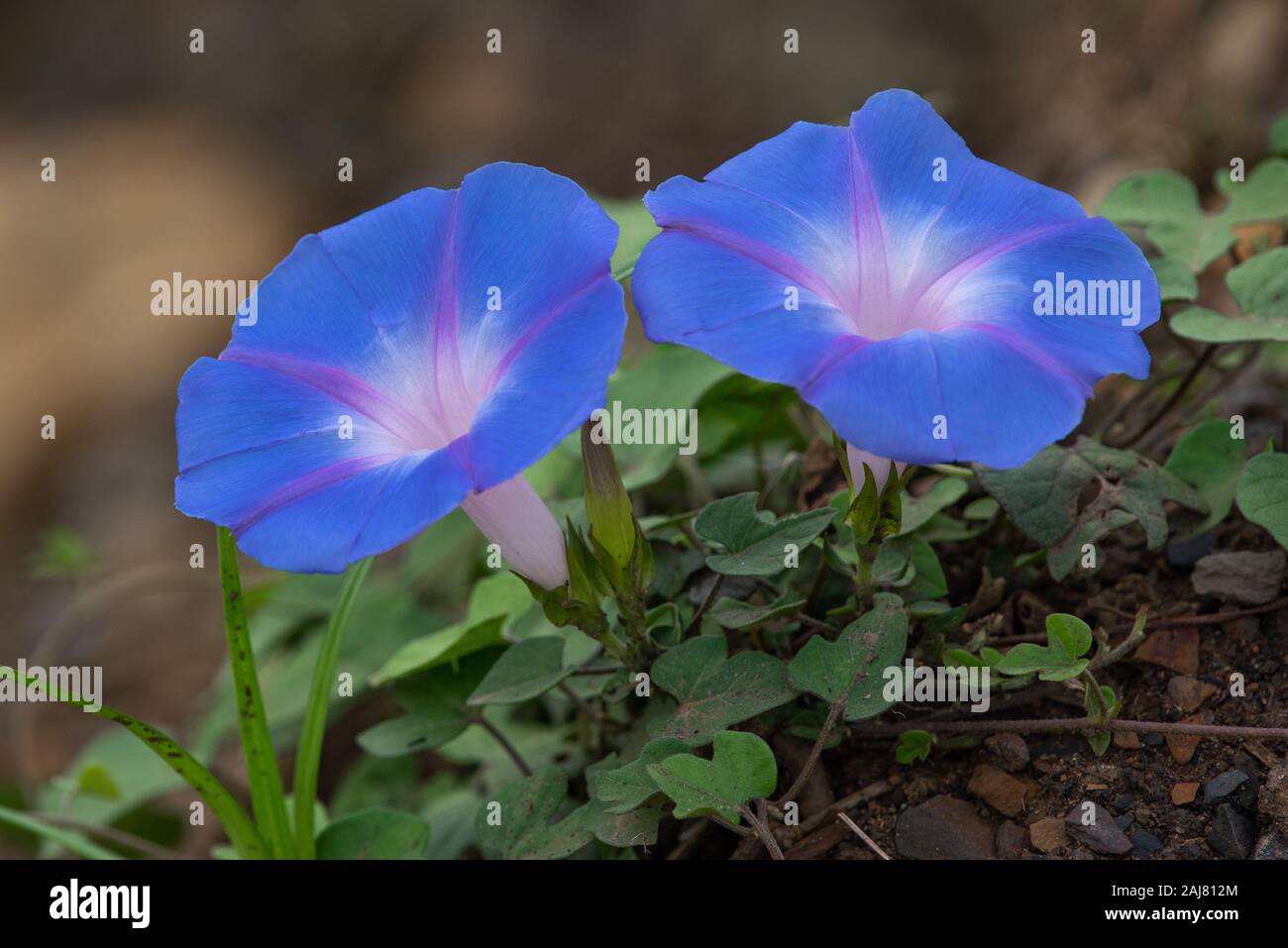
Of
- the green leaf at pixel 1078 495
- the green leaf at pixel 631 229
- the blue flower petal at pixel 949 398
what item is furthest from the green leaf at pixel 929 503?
the green leaf at pixel 631 229

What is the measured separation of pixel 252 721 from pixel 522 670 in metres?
0.35

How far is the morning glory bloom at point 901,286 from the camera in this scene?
987 mm

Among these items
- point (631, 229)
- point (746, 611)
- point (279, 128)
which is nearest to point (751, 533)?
point (746, 611)

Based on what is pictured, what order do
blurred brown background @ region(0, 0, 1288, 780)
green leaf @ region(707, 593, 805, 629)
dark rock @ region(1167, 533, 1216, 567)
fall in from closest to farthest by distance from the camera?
green leaf @ region(707, 593, 805, 629) → dark rock @ region(1167, 533, 1216, 567) → blurred brown background @ region(0, 0, 1288, 780)

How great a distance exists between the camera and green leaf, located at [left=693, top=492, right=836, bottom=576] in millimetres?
1235

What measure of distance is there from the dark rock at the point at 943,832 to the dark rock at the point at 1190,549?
0.43 metres

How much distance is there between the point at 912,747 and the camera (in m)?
1.31

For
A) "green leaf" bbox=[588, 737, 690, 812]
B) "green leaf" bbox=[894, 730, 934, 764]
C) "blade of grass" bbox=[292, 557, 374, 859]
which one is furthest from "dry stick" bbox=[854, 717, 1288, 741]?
"blade of grass" bbox=[292, 557, 374, 859]

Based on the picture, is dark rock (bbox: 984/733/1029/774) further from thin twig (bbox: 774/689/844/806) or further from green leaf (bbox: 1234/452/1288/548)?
green leaf (bbox: 1234/452/1288/548)

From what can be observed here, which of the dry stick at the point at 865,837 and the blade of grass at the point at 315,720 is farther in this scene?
the blade of grass at the point at 315,720

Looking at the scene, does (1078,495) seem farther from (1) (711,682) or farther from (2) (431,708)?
(2) (431,708)

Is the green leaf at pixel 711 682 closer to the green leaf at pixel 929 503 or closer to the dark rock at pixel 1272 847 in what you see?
the green leaf at pixel 929 503

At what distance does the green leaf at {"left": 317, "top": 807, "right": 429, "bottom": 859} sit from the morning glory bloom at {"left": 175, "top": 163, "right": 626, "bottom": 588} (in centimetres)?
49
